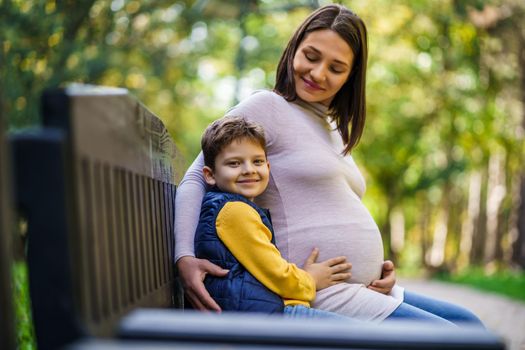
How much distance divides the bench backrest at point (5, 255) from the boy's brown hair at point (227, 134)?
1.23m

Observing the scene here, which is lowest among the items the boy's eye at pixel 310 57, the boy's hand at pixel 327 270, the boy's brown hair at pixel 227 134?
the boy's hand at pixel 327 270

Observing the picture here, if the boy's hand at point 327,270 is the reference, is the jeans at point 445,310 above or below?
below

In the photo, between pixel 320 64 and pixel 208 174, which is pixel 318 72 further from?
pixel 208 174

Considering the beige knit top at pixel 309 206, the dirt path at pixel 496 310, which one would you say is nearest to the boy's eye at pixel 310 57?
the beige knit top at pixel 309 206

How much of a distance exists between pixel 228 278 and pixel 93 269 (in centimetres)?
88

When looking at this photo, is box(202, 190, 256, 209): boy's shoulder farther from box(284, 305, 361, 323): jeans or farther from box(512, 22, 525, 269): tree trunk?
box(512, 22, 525, 269): tree trunk

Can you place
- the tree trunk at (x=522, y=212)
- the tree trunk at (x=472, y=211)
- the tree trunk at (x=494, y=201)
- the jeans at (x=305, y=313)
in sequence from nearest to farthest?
the jeans at (x=305, y=313) < the tree trunk at (x=522, y=212) < the tree trunk at (x=494, y=201) < the tree trunk at (x=472, y=211)

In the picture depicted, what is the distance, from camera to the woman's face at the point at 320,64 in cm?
281

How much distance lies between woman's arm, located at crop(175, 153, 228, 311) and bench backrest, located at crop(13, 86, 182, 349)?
46cm

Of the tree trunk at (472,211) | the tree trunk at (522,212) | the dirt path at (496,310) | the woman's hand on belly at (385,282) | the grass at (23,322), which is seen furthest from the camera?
the tree trunk at (472,211)

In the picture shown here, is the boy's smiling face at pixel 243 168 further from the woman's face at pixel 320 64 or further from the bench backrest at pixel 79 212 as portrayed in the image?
the bench backrest at pixel 79 212

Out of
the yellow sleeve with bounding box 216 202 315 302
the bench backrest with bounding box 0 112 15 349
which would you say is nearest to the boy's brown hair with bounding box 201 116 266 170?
the yellow sleeve with bounding box 216 202 315 302

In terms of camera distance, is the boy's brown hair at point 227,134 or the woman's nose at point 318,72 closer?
the boy's brown hair at point 227,134

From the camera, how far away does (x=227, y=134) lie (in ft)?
8.06
